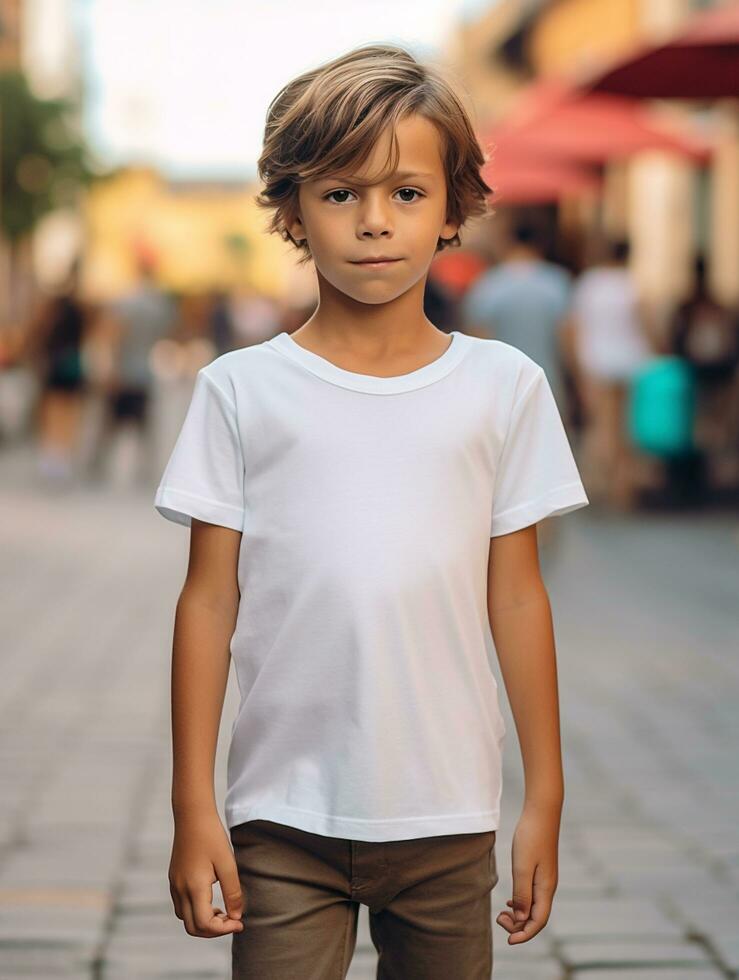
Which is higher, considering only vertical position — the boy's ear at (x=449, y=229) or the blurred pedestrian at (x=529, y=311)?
the boy's ear at (x=449, y=229)

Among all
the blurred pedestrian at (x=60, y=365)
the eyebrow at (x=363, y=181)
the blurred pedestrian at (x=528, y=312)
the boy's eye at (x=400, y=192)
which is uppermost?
the eyebrow at (x=363, y=181)

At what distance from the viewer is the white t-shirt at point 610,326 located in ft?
43.9

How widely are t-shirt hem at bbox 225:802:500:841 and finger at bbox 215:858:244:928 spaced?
71mm

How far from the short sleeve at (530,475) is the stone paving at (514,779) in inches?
59.7

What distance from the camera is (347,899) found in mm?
2344

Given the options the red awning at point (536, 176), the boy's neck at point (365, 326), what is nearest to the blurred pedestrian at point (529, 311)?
the red awning at point (536, 176)

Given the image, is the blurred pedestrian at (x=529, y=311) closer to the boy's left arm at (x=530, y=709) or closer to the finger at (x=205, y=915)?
the boy's left arm at (x=530, y=709)

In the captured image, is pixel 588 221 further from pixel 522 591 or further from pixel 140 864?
pixel 522 591

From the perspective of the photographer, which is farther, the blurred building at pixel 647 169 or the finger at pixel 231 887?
the blurred building at pixel 647 169

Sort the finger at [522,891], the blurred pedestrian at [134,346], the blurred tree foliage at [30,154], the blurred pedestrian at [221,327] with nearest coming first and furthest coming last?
the finger at [522,891] < the blurred pedestrian at [134,346] < the blurred pedestrian at [221,327] < the blurred tree foliage at [30,154]

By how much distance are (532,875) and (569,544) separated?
945cm

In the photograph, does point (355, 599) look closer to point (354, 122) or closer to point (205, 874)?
point (205, 874)

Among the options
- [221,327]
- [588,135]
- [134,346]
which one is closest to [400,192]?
[588,135]

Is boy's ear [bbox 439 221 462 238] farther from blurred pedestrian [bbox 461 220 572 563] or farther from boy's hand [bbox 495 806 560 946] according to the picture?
blurred pedestrian [bbox 461 220 572 563]
